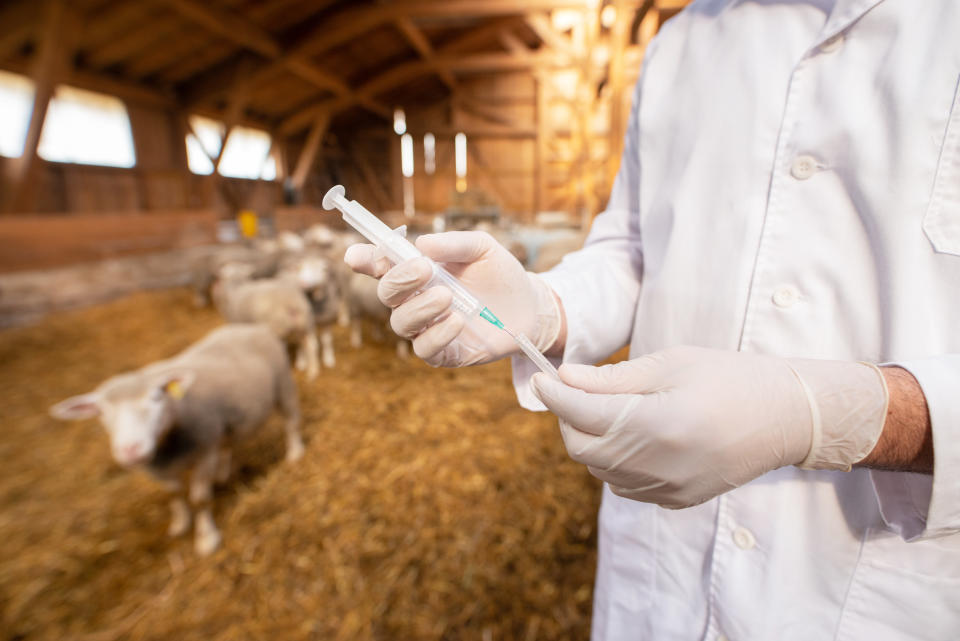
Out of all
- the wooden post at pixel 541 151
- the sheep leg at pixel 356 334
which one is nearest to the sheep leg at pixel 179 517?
the sheep leg at pixel 356 334

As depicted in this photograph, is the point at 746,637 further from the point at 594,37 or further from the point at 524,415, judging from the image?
the point at 594,37

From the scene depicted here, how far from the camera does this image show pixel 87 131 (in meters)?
7.04

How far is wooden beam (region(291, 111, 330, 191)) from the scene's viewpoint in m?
7.18

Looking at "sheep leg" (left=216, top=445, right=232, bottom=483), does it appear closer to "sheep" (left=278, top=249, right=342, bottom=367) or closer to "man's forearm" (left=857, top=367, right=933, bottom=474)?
"sheep" (left=278, top=249, right=342, bottom=367)

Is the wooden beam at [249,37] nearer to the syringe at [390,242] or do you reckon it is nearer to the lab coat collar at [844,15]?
the syringe at [390,242]

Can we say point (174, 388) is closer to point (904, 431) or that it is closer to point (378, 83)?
point (904, 431)

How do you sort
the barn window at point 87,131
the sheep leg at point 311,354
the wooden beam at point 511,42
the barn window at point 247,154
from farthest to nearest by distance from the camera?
the wooden beam at point 511,42, the barn window at point 247,154, the barn window at point 87,131, the sheep leg at point 311,354

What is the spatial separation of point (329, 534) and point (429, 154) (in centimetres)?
1265

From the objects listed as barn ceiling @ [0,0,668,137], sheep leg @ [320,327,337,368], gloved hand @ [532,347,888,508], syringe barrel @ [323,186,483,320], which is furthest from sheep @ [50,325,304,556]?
barn ceiling @ [0,0,668,137]

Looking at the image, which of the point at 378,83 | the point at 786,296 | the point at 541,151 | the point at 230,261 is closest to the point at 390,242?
the point at 786,296

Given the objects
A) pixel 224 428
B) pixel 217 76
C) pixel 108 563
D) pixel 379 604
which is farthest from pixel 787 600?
pixel 217 76

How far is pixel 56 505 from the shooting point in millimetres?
1928

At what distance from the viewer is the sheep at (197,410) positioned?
1434mm

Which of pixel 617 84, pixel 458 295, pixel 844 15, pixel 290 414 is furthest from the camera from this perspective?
pixel 617 84
